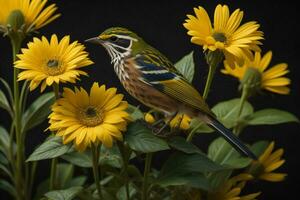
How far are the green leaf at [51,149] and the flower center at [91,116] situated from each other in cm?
5

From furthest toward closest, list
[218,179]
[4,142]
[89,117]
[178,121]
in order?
[4,142], [218,179], [178,121], [89,117]

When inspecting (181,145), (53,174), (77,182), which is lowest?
(77,182)

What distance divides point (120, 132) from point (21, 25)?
233mm

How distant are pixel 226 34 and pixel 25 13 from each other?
0.29 meters

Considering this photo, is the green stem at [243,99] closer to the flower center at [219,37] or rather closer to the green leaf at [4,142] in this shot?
the flower center at [219,37]

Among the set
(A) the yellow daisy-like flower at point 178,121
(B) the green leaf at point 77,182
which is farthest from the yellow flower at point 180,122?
(B) the green leaf at point 77,182

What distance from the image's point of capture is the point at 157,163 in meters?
1.44

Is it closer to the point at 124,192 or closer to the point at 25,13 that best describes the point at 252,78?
the point at 124,192

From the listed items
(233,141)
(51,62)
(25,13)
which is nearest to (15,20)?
(25,13)

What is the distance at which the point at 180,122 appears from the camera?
88 centimetres

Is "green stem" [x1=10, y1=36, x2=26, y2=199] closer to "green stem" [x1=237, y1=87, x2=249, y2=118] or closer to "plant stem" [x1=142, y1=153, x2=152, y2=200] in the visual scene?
"plant stem" [x1=142, y1=153, x2=152, y2=200]

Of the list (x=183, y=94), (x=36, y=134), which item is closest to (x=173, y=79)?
(x=183, y=94)

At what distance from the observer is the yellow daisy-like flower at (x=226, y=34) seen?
83 centimetres

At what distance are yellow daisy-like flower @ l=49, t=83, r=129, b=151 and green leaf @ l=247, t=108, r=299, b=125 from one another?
34 centimetres
